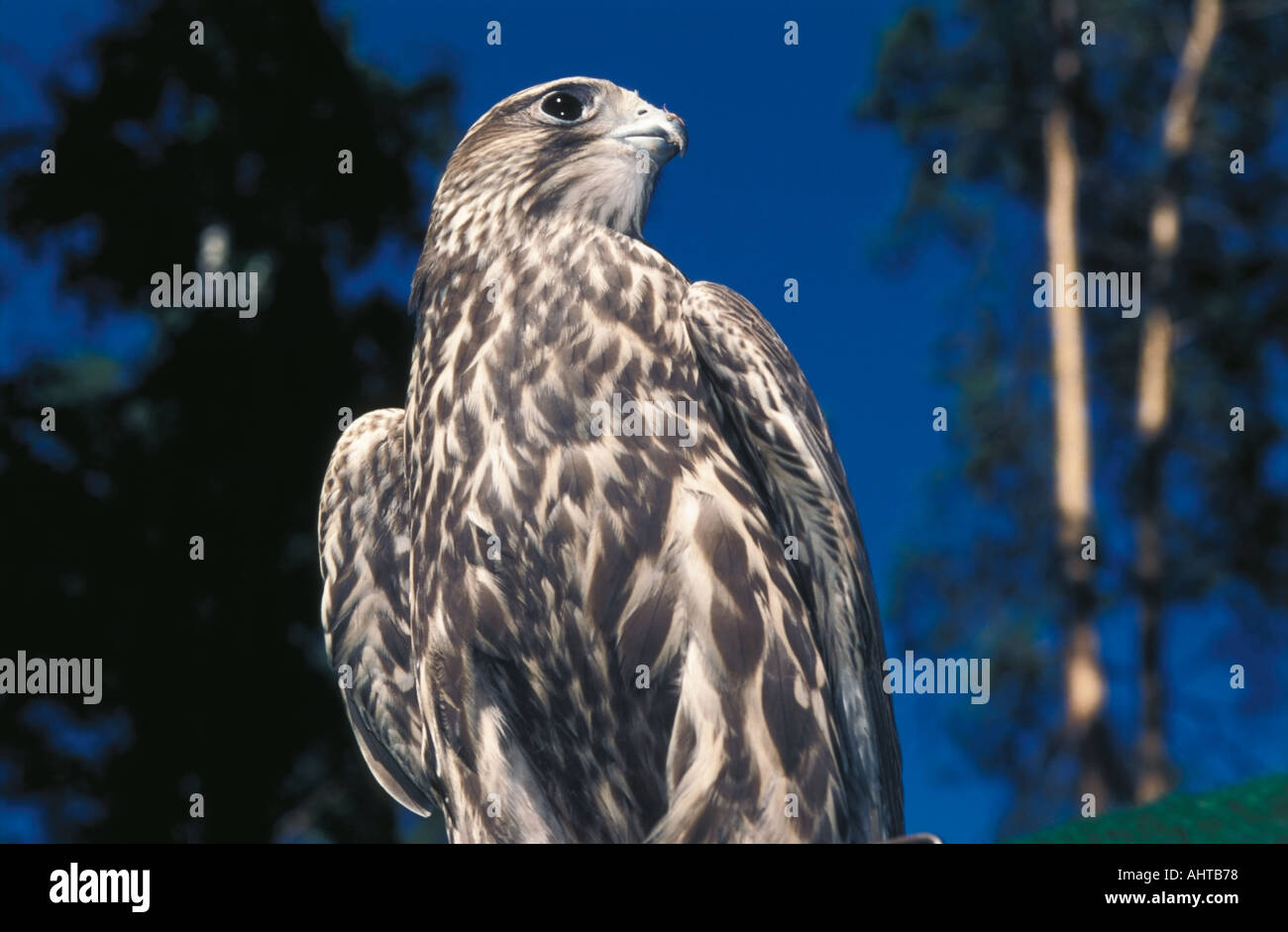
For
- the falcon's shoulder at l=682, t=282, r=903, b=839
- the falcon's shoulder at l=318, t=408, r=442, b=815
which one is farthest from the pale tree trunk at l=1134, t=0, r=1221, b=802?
the falcon's shoulder at l=318, t=408, r=442, b=815

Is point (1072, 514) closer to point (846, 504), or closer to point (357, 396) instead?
point (357, 396)

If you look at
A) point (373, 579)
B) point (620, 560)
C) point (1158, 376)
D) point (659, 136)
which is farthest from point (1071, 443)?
point (620, 560)

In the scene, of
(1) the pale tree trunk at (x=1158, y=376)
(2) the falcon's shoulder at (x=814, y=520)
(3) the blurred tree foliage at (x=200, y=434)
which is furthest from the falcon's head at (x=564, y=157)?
(1) the pale tree trunk at (x=1158, y=376)

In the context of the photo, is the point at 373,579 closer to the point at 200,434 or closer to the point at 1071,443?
the point at 200,434

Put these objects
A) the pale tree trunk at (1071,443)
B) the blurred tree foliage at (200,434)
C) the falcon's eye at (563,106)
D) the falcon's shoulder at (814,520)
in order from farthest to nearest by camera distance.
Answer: the pale tree trunk at (1071,443)
the blurred tree foliage at (200,434)
the falcon's eye at (563,106)
the falcon's shoulder at (814,520)

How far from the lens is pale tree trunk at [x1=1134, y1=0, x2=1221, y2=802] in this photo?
9.64 meters

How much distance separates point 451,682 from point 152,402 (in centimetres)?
729

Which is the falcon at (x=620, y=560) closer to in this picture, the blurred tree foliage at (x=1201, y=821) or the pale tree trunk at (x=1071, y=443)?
the blurred tree foliage at (x=1201, y=821)

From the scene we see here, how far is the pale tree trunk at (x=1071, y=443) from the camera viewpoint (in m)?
9.30

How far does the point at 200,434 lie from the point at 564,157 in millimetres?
6434

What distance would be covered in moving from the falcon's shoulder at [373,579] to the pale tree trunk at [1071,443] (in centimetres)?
663

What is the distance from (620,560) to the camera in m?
2.77

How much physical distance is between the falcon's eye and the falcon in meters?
0.29

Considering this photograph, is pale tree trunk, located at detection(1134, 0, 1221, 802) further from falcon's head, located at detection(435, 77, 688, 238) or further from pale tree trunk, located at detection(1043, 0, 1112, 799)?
falcon's head, located at detection(435, 77, 688, 238)
